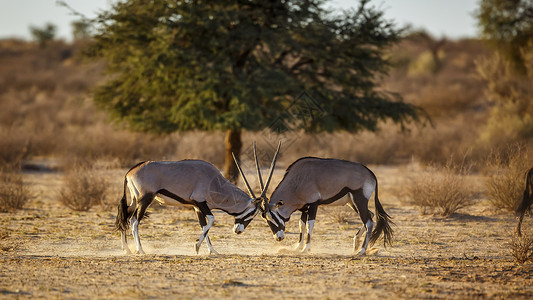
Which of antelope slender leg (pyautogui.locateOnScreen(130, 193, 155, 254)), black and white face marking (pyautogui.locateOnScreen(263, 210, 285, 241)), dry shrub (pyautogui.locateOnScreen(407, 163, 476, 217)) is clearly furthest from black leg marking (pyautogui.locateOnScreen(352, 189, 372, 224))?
dry shrub (pyautogui.locateOnScreen(407, 163, 476, 217))

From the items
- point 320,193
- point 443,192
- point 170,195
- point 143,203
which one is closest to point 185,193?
point 170,195

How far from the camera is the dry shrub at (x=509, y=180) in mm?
12289

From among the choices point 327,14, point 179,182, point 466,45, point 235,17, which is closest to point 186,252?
point 179,182

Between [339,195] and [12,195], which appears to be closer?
[339,195]

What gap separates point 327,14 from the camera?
1578 cm

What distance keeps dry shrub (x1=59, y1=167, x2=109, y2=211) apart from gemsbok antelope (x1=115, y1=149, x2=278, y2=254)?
4467mm

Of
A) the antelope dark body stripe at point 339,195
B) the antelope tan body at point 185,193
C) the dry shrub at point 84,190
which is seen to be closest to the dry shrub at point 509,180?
the antelope dark body stripe at point 339,195

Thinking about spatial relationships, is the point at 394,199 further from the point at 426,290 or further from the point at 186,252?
the point at 426,290

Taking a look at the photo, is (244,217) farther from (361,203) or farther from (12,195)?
(12,195)

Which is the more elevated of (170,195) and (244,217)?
(170,195)

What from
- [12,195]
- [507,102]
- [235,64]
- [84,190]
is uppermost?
[235,64]

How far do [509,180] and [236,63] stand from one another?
7.13m

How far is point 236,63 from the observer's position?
15656 mm

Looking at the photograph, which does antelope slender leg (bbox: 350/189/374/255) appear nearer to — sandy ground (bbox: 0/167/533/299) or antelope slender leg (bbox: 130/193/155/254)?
sandy ground (bbox: 0/167/533/299)
